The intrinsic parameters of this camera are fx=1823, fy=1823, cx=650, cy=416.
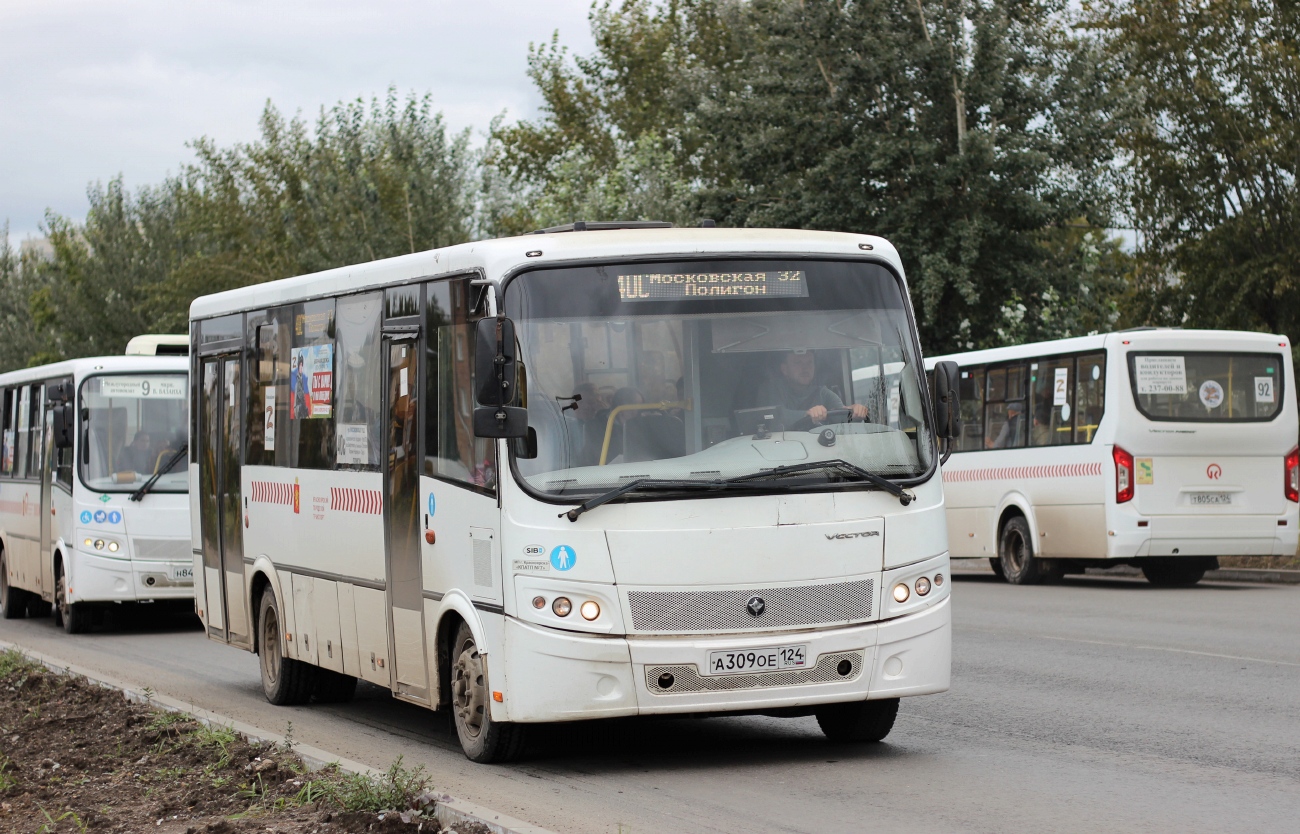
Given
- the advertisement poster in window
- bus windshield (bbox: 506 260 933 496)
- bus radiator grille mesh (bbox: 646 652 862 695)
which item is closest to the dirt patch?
bus radiator grille mesh (bbox: 646 652 862 695)

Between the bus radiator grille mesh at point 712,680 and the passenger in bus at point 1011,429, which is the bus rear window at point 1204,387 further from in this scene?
the bus radiator grille mesh at point 712,680

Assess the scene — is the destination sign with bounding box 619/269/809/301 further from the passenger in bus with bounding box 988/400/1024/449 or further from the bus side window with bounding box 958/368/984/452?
the bus side window with bounding box 958/368/984/452

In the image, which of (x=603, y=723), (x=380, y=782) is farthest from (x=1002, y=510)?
(x=380, y=782)

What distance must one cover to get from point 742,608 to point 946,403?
182 cm

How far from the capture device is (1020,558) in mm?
25031

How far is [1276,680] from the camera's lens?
12477 mm

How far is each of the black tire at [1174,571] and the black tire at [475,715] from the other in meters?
15.7

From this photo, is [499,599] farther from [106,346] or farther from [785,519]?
[106,346]

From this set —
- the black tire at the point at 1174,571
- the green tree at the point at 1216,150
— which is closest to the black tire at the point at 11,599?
the black tire at the point at 1174,571

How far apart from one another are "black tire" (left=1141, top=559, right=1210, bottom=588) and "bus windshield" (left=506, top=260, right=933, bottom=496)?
15.1m

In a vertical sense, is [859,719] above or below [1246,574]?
above

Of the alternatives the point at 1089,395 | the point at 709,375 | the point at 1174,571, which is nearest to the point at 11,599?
the point at 1089,395

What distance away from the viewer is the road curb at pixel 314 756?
719 cm

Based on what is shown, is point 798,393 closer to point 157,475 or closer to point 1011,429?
point 157,475
